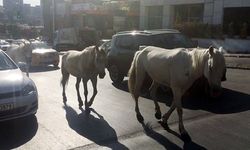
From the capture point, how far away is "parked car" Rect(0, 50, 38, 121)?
6.61 meters

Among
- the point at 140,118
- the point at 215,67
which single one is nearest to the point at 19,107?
the point at 140,118

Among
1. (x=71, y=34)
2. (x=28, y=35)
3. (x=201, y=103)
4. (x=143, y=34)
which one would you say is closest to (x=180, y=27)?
(x=71, y=34)

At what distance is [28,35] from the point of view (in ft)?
192

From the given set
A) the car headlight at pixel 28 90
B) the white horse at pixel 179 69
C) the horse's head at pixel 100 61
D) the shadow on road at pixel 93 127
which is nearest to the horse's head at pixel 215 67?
the white horse at pixel 179 69

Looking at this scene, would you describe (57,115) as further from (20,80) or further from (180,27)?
(180,27)

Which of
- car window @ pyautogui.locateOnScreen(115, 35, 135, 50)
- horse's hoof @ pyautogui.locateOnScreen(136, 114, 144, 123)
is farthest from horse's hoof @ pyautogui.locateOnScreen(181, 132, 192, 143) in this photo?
car window @ pyautogui.locateOnScreen(115, 35, 135, 50)

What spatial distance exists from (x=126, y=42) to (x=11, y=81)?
18.8ft

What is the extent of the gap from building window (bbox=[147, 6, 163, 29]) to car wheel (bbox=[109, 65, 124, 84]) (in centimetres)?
2331

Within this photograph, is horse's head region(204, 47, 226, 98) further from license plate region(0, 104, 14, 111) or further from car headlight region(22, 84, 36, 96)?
license plate region(0, 104, 14, 111)

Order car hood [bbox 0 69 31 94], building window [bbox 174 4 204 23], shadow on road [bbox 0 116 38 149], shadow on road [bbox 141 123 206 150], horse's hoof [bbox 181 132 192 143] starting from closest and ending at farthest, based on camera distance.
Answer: shadow on road [bbox 141 123 206 150] < shadow on road [bbox 0 116 38 149] < horse's hoof [bbox 181 132 192 143] < car hood [bbox 0 69 31 94] < building window [bbox 174 4 204 23]

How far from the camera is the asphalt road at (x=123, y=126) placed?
6.23 m

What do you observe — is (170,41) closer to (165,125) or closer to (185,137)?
(165,125)

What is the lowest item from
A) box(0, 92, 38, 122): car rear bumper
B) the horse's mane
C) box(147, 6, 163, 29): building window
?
box(0, 92, 38, 122): car rear bumper

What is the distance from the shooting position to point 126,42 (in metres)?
12.1
